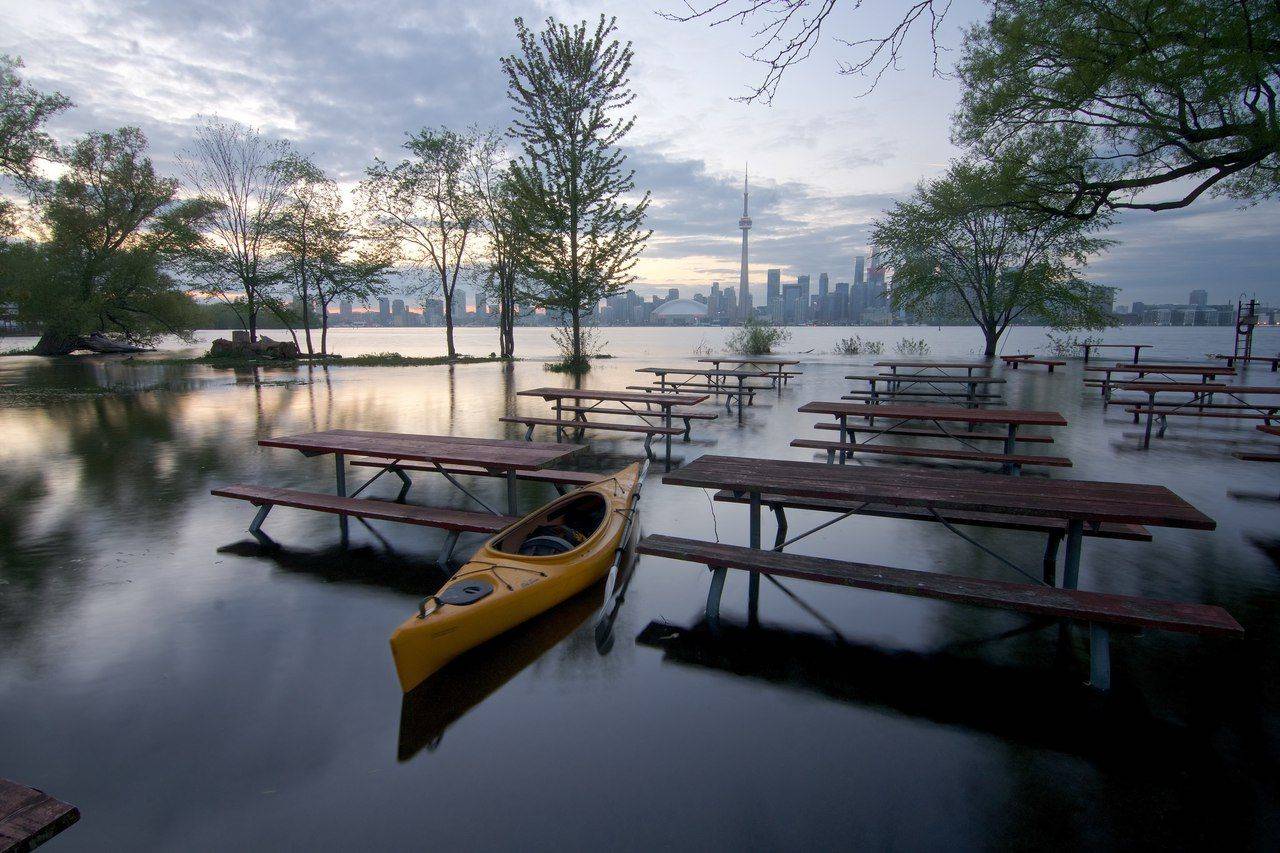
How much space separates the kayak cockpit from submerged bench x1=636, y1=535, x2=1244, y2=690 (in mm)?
793

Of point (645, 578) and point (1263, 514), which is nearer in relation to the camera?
point (645, 578)

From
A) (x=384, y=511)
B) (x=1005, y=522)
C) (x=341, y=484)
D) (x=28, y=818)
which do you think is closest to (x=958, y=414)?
(x=1005, y=522)

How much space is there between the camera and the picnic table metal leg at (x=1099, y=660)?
3390 millimetres

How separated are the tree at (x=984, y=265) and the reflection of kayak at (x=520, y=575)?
30.1 metres

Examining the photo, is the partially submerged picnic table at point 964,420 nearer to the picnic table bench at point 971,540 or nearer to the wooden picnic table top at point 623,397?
the wooden picnic table top at point 623,397

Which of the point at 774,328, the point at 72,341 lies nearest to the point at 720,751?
the point at 774,328

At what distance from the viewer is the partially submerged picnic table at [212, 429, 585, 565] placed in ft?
17.6

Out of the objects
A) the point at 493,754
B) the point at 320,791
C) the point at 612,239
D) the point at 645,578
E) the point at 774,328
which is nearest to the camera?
the point at 320,791

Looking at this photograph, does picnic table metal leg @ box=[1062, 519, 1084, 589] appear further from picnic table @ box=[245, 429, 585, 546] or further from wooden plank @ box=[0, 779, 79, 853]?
wooden plank @ box=[0, 779, 79, 853]

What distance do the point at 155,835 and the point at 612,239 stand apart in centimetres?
Result: 2209

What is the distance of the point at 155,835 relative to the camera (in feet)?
8.24

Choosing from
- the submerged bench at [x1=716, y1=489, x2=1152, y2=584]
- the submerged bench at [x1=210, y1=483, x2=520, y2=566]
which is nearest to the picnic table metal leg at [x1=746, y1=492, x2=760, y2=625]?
the submerged bench at [x1=716, y1=489, x2=1152, y2=584]

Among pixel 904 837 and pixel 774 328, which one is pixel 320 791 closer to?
pixel 904 837

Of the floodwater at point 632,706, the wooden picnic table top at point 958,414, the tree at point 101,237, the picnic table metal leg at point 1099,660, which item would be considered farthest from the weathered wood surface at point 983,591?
the tree at point 101,237
